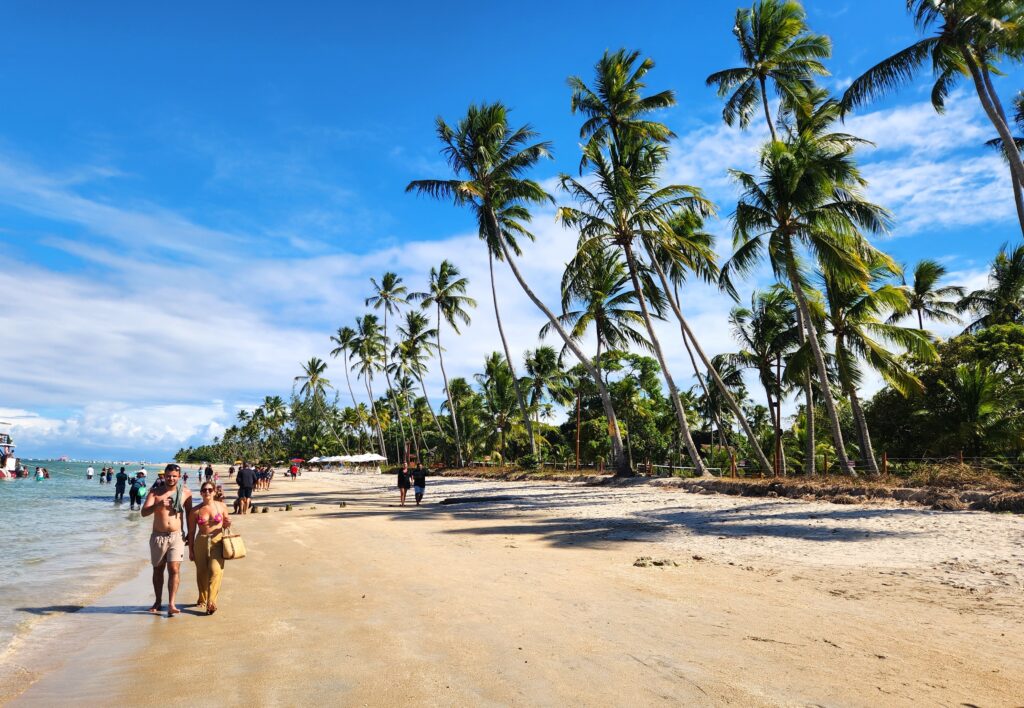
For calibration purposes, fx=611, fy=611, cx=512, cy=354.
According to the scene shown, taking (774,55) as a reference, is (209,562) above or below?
below

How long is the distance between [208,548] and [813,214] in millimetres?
18929

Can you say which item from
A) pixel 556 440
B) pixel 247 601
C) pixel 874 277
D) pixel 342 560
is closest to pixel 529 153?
pixel 874 277

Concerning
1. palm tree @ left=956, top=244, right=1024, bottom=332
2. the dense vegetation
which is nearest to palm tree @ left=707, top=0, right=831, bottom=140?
the dense vegetation

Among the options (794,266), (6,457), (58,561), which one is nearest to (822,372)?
(794,266)

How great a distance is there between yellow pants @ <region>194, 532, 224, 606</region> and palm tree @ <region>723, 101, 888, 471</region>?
17.0 meters

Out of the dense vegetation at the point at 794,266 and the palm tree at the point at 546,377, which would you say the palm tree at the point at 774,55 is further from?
the palm tree at the point at 546,377

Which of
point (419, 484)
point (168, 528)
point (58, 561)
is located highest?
point (168, 528)

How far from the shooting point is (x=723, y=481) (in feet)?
65.6

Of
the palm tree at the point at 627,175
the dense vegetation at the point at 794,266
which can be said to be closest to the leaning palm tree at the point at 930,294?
the dense vegetation at the point at 794,266

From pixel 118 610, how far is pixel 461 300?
134 ft

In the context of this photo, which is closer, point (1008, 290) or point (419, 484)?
point (419, 484)

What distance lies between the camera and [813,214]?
19125 millimetres

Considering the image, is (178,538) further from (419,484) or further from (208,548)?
(419,484)

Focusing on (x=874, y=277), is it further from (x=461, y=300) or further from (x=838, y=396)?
(x=461, y=300)
